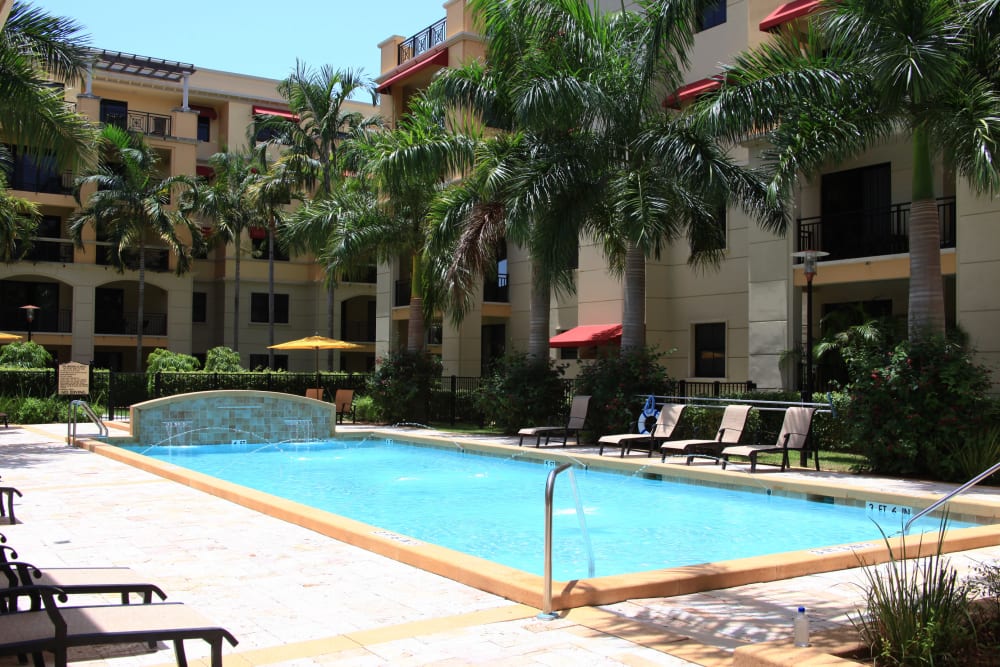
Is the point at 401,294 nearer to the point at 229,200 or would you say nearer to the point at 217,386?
the point at 217,386

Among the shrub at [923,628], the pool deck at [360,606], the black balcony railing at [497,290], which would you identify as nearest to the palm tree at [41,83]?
the pool deck at [360,606]

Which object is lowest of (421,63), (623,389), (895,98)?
(623,389)

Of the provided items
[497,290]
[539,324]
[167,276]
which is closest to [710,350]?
[539,324]

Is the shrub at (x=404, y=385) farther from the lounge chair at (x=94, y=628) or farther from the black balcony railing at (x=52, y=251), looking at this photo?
the black balcony railing at (x=52, y=251)

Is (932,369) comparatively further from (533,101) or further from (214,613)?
(214,613)

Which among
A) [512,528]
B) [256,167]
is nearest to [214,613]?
[512,528]

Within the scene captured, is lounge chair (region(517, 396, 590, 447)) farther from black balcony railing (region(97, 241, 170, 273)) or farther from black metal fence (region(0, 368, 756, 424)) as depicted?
black balcony railing (region(97, 241, 170, 273))

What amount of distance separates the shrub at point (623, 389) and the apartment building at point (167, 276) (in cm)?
1996

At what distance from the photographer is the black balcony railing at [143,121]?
141ft

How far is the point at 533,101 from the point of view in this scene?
17.8m

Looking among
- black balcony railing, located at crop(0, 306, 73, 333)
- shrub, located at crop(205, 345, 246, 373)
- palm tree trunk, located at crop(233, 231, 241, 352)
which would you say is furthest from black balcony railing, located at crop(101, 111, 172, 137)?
shrub, located at crop(205, 345, 246, 373)

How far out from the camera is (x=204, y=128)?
47.8 metres

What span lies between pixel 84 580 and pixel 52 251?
40737 millimetres

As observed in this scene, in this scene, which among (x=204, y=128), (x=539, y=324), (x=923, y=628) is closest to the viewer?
(x=923, y=628)
